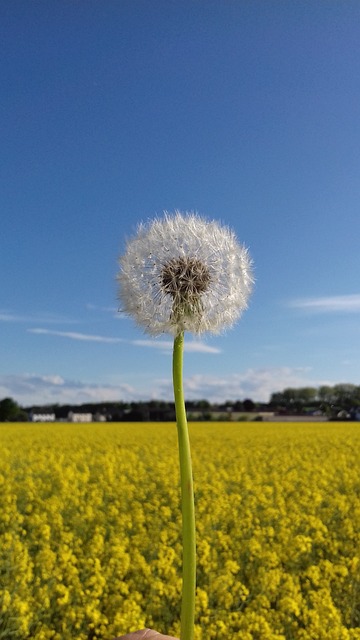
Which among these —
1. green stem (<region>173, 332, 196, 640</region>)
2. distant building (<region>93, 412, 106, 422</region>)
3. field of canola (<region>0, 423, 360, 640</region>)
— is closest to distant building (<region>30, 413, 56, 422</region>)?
distant building (<region>93, 412, 106, 422</region>)

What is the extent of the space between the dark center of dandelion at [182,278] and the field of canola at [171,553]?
4388 millimetres

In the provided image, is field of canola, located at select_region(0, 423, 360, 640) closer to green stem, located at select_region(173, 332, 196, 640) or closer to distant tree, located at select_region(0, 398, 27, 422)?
green stem, located at select_region(173, 332, 196, 640)

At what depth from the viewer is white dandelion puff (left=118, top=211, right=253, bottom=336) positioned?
1627 millimetres

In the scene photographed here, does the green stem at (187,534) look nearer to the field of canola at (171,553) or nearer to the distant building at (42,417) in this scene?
the field of canola at (171,553)

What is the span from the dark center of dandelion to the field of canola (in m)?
4.39

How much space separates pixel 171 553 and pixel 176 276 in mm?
5458

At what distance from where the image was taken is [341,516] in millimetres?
8555

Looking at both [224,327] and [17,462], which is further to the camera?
[17,462]

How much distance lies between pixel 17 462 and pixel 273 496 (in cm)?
527

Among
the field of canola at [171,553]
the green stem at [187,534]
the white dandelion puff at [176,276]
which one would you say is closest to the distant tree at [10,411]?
the field of canola at [171,553]

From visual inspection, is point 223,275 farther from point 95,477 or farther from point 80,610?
point 95,477

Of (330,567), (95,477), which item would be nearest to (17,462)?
(95,477)

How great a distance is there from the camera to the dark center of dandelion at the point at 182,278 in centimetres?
163

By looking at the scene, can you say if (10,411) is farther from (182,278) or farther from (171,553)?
(182,278)
